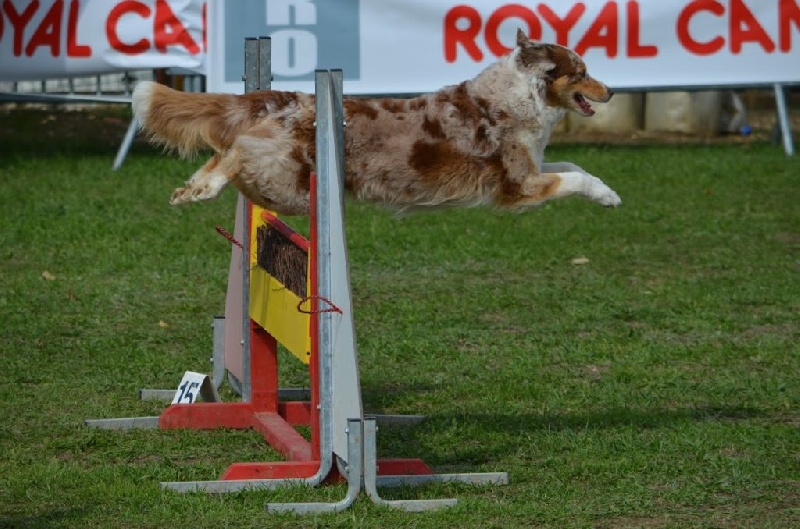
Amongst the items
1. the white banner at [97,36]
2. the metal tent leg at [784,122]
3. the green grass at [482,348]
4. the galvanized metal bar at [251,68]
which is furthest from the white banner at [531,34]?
the galvanized metal bar at [251,68]

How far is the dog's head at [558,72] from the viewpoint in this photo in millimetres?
5531

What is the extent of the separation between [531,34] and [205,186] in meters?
8.18

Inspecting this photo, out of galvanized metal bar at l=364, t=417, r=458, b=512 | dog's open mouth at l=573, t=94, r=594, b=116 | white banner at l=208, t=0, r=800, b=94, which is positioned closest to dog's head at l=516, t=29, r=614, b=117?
dog's open mouth at l=573, t=94, r=594, b=116

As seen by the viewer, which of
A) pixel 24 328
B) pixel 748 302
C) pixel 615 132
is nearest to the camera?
pixel 24 328

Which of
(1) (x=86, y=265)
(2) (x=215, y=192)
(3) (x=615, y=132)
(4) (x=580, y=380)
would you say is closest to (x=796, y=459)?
(4) (x=580, y=380)

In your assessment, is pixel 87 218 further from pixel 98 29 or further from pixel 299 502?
pixel 299 502

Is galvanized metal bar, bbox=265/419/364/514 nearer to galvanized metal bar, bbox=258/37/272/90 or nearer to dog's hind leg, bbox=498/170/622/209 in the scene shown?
dog's hind leg, bbox=498/170/622/209

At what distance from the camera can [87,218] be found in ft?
35.4

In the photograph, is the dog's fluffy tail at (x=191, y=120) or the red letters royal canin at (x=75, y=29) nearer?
the dog's fluffy tail at (x=191, y=120)

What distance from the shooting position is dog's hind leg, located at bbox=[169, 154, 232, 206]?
5.11 meters

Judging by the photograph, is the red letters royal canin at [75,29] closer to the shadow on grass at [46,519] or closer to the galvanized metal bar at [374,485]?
the shadow on grass at [46,519]

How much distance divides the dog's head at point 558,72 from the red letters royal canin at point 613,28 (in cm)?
714

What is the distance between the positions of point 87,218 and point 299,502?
6.22 meters

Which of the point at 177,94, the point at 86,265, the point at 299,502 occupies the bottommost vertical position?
the point at 299,502
